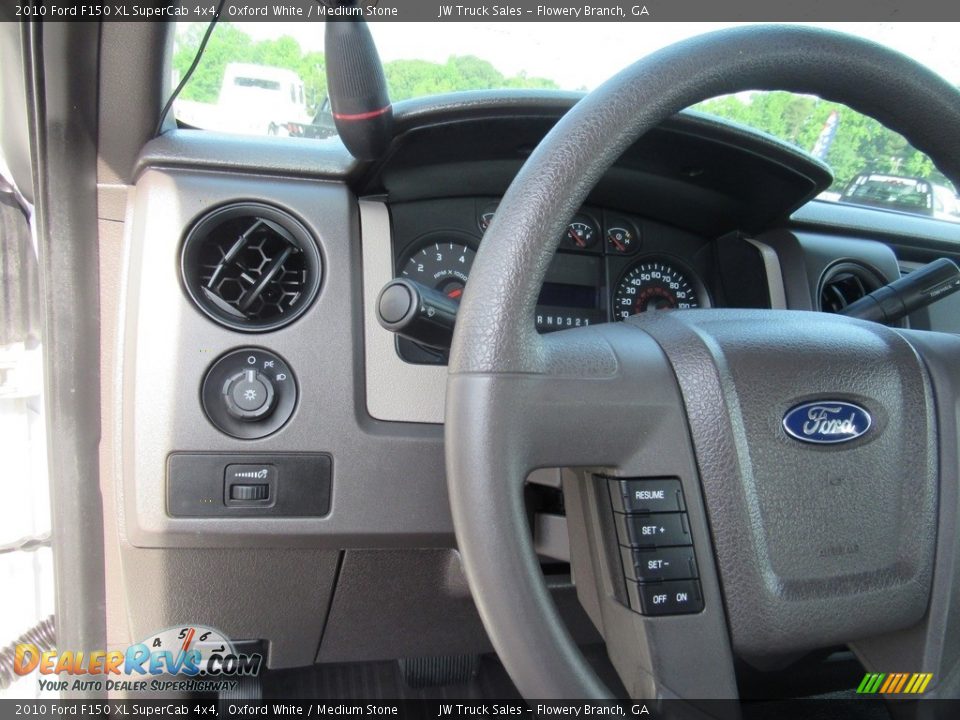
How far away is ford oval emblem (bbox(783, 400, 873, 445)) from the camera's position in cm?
83

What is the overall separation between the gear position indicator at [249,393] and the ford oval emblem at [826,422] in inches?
26.5

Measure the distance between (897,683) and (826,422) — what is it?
319mm

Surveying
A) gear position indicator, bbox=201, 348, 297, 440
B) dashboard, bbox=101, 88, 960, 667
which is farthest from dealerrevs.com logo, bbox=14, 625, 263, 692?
gear position indicator, bbox=201, 348, 297, 440

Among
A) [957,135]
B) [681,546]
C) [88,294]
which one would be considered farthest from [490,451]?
[88,294]

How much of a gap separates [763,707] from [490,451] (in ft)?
3.29

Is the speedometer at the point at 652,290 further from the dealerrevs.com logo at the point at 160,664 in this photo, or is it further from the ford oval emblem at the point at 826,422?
the dealerrevs.com logo at the point at 160,664

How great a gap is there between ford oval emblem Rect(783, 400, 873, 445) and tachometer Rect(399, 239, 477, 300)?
597 millimetres

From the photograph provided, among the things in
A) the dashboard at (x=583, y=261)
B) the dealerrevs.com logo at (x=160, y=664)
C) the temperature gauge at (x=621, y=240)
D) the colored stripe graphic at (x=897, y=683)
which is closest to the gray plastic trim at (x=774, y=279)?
the dashboard at (x=583, y=261)

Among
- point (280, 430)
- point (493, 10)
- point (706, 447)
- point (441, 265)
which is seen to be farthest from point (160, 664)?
point (493, 10)

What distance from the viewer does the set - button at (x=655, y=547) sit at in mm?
755

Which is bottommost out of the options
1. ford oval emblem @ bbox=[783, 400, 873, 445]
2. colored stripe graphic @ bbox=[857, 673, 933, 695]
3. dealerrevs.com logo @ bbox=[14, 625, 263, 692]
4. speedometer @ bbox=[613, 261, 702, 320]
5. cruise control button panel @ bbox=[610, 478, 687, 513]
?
dealerrevs.com logo @ bbox=[14, 625, 263, 692]

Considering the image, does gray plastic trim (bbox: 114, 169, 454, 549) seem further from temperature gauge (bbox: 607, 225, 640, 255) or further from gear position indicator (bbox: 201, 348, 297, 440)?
temperature gauge (bbox: 607, 225, 640, 255)

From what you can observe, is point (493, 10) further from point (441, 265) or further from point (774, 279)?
point (774, 279)

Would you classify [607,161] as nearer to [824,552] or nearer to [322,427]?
[824,552]
